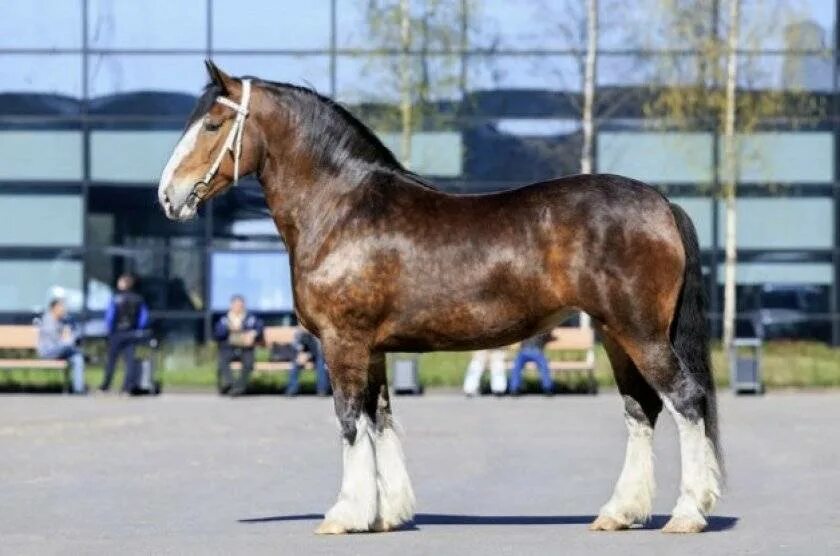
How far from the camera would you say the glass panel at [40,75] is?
37.4 meters

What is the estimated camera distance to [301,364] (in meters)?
27.8

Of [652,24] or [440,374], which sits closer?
[440,374]

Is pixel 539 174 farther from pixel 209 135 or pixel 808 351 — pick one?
pixel 209 135

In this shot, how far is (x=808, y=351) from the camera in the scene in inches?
1393

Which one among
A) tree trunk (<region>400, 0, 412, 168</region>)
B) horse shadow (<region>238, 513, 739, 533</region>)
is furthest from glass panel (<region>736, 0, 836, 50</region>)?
horse shadow (<region>238, 513, 739, 533</region>)

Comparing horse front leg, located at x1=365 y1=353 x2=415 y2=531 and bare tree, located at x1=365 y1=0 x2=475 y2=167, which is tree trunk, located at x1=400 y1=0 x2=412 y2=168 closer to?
bare tree, located at x1=365 y1=0 x2=475 y2=167

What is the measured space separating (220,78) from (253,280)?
25.3 m

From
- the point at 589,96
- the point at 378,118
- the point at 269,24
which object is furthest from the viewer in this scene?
the point at 269,24

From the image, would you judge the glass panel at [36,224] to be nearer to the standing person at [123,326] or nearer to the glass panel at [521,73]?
the glass panel at [521,73]

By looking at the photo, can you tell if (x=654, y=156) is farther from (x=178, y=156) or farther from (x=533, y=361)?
(x=178, y=156)

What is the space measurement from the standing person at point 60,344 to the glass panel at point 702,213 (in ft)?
42.7

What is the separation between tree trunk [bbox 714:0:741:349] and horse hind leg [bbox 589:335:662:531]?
24.8m

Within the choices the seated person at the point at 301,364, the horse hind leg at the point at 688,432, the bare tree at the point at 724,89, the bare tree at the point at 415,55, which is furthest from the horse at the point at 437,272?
the bare tree at the point at 724,89

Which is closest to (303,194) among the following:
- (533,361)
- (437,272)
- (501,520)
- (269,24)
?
(437,272)
